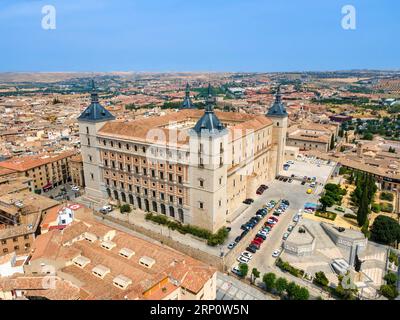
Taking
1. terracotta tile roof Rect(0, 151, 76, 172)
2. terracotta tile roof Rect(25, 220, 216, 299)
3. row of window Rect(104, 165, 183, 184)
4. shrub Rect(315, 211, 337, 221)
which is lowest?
shrub Rect(315, 211, 337, 221)

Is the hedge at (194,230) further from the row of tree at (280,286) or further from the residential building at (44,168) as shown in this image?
the residential building at (44,168)

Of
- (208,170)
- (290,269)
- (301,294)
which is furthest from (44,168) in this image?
(301,294)

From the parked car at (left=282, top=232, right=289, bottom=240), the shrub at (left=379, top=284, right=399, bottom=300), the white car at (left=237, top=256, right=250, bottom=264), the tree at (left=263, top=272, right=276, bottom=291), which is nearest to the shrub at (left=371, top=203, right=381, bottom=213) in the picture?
the parked car at (left=282, top=232, right=289, bottom=240)

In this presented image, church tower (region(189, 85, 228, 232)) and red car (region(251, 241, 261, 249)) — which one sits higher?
church tower (region(189, 85, 228, 232))

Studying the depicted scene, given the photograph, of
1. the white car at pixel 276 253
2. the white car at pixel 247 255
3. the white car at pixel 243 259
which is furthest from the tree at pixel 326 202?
the white car at pixel 243 259

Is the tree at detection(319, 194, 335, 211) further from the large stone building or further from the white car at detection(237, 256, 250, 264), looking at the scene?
the white car at detection(237, 256, 250, 264)
